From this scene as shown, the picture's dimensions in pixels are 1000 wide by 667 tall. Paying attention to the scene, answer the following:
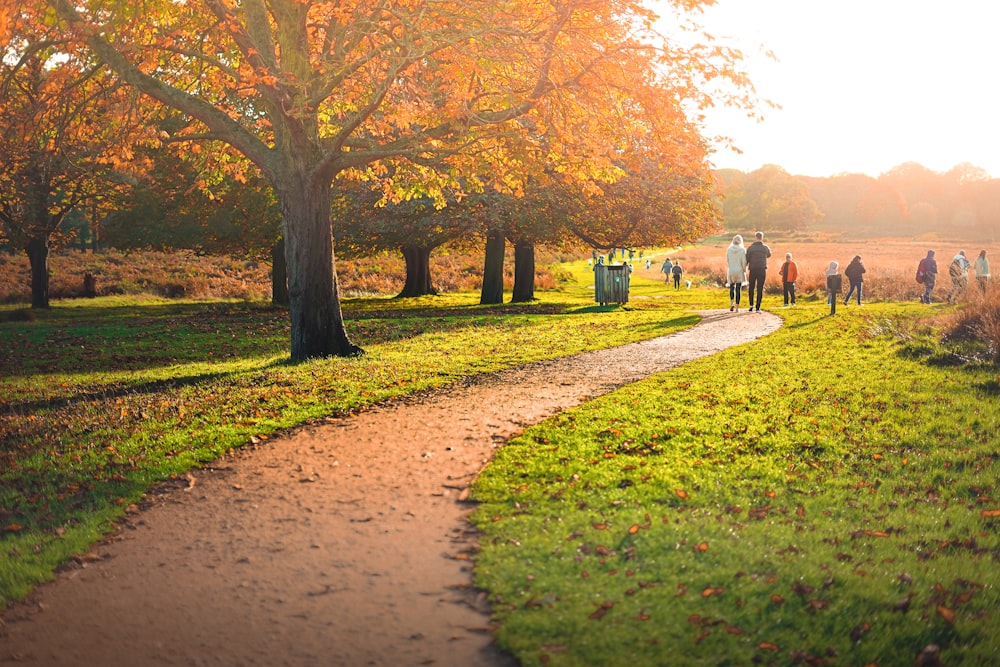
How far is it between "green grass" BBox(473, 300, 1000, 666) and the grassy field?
0.08 ft

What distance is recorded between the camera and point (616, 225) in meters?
33.2

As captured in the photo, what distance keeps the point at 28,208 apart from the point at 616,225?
72.7 feet

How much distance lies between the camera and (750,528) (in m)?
6.73

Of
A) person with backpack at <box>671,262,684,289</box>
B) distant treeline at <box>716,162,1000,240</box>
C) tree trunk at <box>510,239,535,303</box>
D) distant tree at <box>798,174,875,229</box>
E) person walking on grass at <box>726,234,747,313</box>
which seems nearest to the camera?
person walking on grass at <box>726,234,747,313</box>

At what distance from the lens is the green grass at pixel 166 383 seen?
7641 millimetres

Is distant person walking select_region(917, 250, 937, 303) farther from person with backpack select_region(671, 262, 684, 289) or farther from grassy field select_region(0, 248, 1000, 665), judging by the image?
person with backpack select_region(671, 262, 684, 289)

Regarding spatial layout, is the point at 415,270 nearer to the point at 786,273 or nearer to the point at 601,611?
the point at 786,273

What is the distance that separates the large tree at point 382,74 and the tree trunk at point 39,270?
55.9 feet

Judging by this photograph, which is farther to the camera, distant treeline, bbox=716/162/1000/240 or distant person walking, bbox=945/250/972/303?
distant treeline, bbox=716/162/1000/240

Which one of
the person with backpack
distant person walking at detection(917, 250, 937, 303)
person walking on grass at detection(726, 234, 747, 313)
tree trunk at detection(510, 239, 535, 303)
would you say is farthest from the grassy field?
the person with backpack

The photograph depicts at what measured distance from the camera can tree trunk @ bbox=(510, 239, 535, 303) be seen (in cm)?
3475

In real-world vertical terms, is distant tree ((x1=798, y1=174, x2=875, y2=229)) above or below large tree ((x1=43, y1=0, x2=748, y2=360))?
above

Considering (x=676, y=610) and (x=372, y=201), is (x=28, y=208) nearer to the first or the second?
(x=372, y=201)

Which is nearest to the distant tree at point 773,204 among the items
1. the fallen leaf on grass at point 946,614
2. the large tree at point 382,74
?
the large tree at point 382,74
